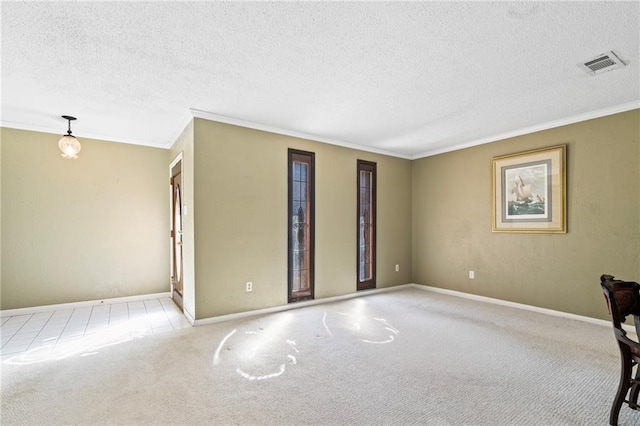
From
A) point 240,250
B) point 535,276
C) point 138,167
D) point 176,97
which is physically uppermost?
point 176,97

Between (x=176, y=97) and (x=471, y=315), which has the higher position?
(x=176, y=97)

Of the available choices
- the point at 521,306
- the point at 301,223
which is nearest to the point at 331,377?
the point at 301,223

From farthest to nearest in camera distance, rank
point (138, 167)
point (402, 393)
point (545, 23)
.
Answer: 1. point (138, 167)
2. point (402, 393)
3. point (545, 23)

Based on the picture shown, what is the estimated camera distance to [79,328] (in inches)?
144

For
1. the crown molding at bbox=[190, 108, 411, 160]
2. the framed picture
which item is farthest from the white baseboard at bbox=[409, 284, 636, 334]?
the crown molding at bbox=[190, 108, 411, 160]

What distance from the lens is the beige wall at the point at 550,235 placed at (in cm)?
363

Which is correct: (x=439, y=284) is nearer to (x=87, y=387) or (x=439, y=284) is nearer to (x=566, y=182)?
(x=566, y=182)

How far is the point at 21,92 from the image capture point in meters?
3.16

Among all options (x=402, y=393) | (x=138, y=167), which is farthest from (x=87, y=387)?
(x=138, y=167)

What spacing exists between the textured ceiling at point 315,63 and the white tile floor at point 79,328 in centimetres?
262

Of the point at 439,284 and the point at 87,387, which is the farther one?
the point at 439,284

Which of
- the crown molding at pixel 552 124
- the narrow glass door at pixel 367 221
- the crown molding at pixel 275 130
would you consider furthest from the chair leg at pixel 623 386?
the crown molding at pixel 275 130

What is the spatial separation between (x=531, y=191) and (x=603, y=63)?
2121 mm

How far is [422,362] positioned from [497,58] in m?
2.69
